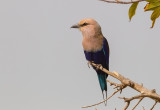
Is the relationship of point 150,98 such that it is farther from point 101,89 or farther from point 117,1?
point 101,89

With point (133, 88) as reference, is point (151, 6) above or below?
above

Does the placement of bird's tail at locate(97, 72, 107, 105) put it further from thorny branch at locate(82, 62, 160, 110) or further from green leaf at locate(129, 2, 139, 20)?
green leaf at locate(129, 2, 139, 20)

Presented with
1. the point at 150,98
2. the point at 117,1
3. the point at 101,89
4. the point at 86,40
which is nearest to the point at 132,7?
the point at 117,1

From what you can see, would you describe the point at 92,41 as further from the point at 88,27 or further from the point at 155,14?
the point at 155,14

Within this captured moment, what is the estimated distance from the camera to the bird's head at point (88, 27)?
10.4 m

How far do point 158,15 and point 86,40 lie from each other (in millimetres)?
6519

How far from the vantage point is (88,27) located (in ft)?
34.4

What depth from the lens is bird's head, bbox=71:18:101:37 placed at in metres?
Result: 10.4

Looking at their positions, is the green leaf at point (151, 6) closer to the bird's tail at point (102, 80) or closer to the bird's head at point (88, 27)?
the bird's head at point (88, 27)

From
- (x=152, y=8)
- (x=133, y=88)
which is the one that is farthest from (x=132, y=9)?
(x=133, y=88)

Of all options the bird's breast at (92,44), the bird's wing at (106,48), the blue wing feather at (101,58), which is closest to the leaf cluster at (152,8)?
the bird's breast at (92,44)

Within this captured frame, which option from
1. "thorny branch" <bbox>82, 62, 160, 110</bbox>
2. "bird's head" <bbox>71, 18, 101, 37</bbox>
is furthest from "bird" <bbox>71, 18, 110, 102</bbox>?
"thorny branch" <bbox>82, 62, 160, 110</bbox>

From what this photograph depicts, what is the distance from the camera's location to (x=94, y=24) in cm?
1058

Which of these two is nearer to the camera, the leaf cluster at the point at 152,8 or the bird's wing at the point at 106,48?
the leaf cluster at the point at 152,8
